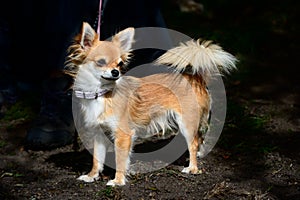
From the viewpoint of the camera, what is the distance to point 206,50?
10.5 ft

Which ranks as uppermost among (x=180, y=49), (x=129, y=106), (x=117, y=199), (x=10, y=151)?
(x=180, y=49)

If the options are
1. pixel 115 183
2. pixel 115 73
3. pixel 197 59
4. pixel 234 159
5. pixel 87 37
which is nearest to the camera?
pixel 115 73

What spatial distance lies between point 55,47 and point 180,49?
4.66ft

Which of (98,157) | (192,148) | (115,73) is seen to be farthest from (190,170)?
(115,73)

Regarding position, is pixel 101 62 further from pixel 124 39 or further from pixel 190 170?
pixel 190 170

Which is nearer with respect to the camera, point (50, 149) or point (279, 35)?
point (50, 149)

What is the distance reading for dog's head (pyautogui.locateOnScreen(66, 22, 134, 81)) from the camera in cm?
287

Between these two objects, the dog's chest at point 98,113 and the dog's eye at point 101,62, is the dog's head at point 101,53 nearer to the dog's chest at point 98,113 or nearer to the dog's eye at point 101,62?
the dog's eye at point 101,62

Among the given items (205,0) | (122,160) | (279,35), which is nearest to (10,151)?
(122,160)

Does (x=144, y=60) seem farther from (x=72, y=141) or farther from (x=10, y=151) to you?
(x=10, y=151)

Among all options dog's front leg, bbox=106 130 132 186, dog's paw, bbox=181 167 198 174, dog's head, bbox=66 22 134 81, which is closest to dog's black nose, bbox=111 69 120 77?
dog's head, bbox=66 22 134 81

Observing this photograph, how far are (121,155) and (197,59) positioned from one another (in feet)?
2.07

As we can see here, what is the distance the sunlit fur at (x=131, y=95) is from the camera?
2.95 metres

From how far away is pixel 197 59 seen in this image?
3178 mm
